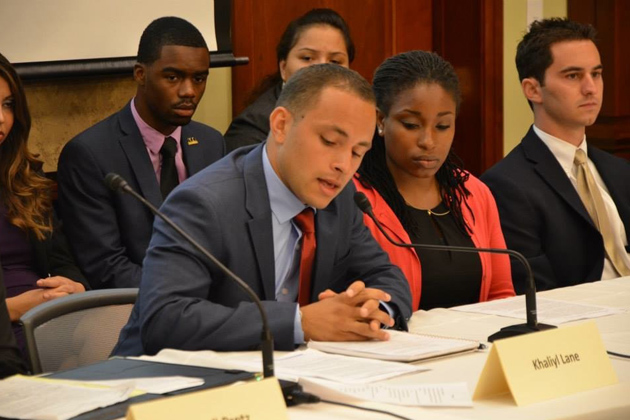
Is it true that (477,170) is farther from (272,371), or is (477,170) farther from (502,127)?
(272,371)

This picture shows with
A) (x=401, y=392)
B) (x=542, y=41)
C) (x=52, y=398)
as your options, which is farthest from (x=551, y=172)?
(x=52, y=398)

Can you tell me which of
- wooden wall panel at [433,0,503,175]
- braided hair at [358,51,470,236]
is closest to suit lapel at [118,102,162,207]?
braided hair at [358,51,470,236]

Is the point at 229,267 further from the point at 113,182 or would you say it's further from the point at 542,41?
the point at 542,41

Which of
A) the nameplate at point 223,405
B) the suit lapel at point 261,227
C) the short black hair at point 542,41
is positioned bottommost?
the nameplate at point 223,405

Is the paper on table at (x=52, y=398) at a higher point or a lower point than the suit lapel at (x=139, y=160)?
lower

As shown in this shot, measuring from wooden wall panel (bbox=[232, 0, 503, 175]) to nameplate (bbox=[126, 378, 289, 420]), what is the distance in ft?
11.4

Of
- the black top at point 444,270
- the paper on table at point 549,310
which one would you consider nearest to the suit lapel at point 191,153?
the black top at point 444,270

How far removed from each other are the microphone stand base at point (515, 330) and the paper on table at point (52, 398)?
88 cm


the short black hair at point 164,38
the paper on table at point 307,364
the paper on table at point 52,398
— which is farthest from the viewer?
the short black hair at point 164,38

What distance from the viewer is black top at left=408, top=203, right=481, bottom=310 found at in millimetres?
2949

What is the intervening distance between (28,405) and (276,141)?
3.24ft

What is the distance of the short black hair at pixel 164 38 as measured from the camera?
365 cm

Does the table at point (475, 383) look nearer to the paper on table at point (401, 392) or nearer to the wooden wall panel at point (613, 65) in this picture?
the paper on table at point (401, 392)

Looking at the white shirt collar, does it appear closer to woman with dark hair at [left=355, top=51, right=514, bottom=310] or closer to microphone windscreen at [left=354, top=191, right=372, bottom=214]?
woman with dark hair at [left=355, top=51, right=514, bottom=310]
